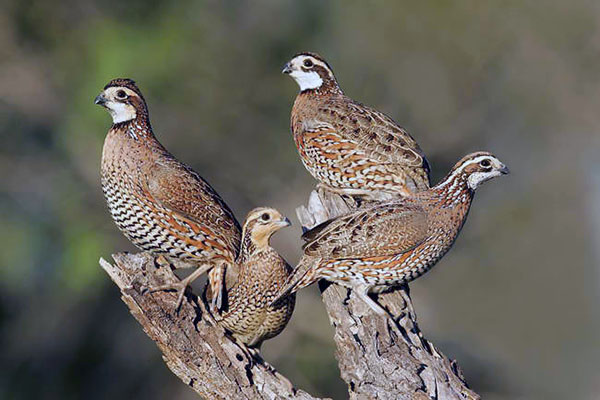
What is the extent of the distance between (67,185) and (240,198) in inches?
91.1

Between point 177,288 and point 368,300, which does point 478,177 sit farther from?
point 177,288

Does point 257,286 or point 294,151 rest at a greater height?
point 294,151

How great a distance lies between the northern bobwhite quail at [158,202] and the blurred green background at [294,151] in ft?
23.5

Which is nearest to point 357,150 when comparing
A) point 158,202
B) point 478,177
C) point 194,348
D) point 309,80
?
point 309,80

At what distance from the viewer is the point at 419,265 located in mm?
5855

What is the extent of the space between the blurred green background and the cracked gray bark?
7.10 metres

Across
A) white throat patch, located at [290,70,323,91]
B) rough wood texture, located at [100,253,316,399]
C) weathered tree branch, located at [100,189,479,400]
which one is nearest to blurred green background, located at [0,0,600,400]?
white throat patch, located at [290,70,323,91]

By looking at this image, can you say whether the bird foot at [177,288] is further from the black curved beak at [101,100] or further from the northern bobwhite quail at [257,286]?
the black curved beak at [101,100]

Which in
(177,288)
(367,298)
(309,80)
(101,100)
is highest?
(309,80)

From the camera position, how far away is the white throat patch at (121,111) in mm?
6039

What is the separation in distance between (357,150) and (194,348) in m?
1.78

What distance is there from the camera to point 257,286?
5.82 m

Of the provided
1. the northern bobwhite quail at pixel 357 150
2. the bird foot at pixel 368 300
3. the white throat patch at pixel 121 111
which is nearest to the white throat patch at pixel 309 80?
the northern bobwhite quail at pixel 357 150

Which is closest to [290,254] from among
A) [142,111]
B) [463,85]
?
[463,85]
